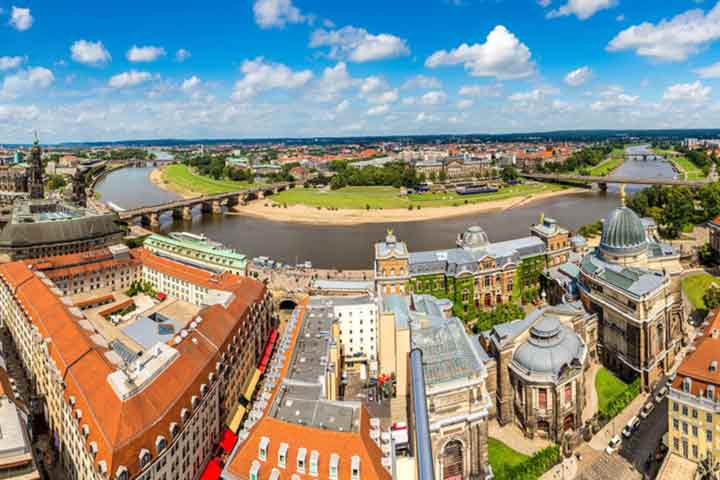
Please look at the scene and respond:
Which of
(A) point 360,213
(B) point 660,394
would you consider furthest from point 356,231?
(B) point 660,394

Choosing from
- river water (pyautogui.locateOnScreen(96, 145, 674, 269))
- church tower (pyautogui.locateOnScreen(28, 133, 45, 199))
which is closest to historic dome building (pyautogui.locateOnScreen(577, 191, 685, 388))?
river water (pyautogui.locateOnScreen(96, 145, 674, 269))

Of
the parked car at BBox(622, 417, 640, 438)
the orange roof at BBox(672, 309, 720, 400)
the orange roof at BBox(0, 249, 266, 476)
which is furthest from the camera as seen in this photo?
the parked car at BBox(622, 417, 640, 438)

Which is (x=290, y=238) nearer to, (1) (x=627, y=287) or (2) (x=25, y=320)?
(2) (x=25, y=320)

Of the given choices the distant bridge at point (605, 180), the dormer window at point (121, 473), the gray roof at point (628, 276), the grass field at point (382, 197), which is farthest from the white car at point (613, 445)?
the distant bridge at point (605, 180)

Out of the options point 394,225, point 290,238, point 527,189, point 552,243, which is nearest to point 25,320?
point 552,243

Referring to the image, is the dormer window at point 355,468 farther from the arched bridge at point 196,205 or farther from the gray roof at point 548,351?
the arched bridge at point 196,205

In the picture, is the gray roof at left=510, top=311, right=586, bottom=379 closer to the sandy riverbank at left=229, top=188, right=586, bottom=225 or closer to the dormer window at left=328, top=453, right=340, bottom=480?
the dormer window at left=328, top=453, right=340, bottom=480
